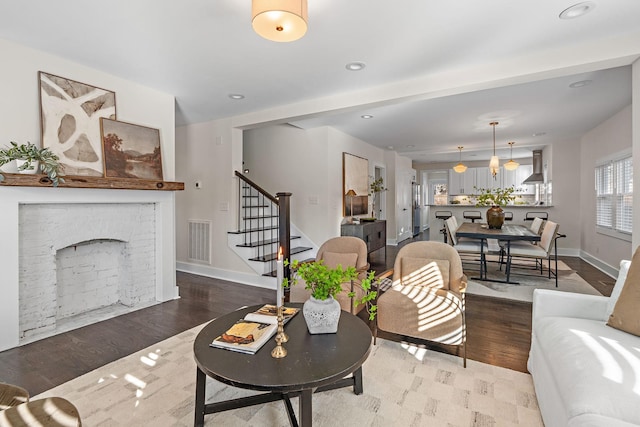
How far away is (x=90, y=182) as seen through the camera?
10.0 feet

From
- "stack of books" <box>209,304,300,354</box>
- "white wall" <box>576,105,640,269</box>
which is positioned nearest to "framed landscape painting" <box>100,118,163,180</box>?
"stack of books" <box>209,304,300,354</box>

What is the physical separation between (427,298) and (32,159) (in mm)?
3513

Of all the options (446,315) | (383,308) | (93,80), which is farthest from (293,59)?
(446,315)

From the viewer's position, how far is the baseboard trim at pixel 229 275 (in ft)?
15.0

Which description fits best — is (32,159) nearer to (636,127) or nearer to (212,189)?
(212,189)

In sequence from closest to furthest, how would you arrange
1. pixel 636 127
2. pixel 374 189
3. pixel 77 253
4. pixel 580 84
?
pixel 636 127 < pixel 77 253 < pixel 580 84 < pixel 374 189

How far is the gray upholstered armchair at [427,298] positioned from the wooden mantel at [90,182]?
2.85m

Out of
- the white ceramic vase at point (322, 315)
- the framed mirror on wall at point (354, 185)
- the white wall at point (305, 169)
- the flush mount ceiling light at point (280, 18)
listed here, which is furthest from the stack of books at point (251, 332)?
the framed mirror on wall at point (354, 185)

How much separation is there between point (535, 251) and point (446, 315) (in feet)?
10.4

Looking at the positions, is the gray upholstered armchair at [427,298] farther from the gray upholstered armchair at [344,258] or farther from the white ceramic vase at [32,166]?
the white ceramic vase at [32,166]

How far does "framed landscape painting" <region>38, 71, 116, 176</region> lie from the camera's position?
2896mm

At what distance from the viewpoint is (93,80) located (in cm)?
324

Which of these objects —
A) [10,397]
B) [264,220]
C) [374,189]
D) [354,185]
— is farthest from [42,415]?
[374,189]

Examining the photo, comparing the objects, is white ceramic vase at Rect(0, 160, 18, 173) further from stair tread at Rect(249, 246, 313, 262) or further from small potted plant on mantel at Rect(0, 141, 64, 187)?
Result: stair tread at Rect(249, 246, 313, 262)
